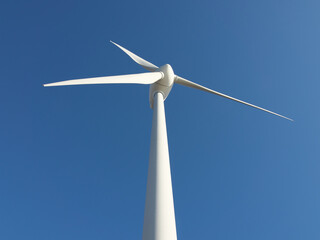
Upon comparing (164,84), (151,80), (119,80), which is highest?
(164,84)

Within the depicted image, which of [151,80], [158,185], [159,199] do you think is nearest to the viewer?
[159,199]

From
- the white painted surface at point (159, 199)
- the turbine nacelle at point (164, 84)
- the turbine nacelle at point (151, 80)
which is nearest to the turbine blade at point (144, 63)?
the turbine nacelle at point (151, 80)

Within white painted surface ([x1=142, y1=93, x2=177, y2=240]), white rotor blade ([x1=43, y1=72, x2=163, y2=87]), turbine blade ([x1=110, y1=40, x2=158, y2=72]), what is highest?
turbine blade ([x1=110, y1=40, x2=158, y2=72])

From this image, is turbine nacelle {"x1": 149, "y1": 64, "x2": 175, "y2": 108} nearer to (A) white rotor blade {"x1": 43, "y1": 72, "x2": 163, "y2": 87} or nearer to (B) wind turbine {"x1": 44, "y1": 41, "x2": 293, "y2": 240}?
(A) white rotor blade {"x1": 43, "y1": 72, "x2": 163, "y2": 87}

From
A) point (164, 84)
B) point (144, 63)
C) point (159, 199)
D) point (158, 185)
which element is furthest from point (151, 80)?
point (159, 199)

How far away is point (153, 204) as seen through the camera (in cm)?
603

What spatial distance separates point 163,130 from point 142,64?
8508mm

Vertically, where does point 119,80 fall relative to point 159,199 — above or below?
above

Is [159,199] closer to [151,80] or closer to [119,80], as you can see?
[119,80]

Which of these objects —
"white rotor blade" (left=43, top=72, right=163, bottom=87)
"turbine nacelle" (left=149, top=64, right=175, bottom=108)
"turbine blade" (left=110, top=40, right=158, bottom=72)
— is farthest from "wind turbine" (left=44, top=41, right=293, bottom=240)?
"turbine blade" (left=110, top=40, right=158, bottom=72)

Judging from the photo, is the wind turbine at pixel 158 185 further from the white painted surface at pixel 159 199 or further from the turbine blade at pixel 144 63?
the turbine blade at pixel 144 63

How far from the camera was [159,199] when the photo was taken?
6.12 m

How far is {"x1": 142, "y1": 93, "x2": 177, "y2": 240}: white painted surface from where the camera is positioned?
18.2 ft

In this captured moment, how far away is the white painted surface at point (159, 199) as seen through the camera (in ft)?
18.2
